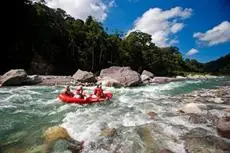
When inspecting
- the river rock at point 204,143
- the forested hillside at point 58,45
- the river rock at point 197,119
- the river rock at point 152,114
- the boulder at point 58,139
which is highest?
the forested hillside at point 58,45

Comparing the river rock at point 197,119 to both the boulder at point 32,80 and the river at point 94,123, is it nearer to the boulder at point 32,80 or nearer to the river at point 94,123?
the river at point 94,123

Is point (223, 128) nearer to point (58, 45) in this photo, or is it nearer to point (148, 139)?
point (148, 139)

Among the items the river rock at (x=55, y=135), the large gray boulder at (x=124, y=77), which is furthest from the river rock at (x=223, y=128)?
the large gray boulder at (x=124, y=77)

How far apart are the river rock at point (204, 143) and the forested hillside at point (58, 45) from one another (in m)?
28.9

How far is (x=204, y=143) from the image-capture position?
768 centimetres

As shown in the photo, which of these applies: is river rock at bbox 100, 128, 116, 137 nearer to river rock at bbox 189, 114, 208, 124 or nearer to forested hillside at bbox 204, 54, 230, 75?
river rock at bbox 189, 114, 208, 124

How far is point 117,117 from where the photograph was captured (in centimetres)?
1105

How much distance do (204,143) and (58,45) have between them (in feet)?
119

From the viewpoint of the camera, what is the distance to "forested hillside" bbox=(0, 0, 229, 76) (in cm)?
3450

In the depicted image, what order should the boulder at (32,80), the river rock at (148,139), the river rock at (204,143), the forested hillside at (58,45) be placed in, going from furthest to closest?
the forested hillside at (58,45)
the boulder at (32,80)
the river rock at (148,139)
the river rock at (204,143)

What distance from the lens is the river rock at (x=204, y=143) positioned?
7.21 m

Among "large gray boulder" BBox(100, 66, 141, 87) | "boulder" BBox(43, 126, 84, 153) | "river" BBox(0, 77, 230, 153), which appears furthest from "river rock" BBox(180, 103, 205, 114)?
"large gray boulder" BBox(100, 66, 141, 87)

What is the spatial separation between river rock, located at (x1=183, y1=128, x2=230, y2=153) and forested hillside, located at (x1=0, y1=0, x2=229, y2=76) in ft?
94.8

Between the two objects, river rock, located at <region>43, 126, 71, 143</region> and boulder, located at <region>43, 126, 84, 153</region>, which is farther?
river rock, located at <region>43, 126, 71, 143</region>
